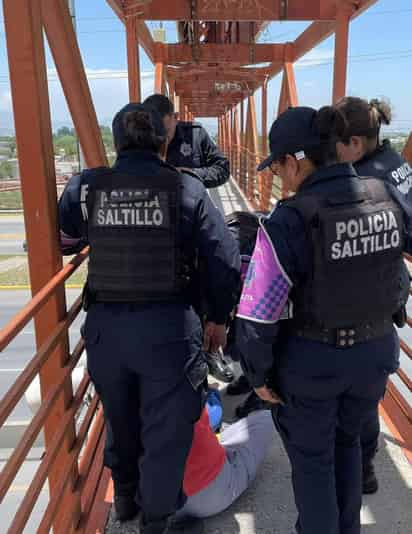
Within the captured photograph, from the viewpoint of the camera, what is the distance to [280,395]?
1742mm

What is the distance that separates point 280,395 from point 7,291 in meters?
15.3

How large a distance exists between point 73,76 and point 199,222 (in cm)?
112

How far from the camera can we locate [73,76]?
241cm

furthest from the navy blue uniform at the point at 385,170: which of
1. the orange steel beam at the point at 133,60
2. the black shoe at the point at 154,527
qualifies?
the orange steel beam at the point at 133,60

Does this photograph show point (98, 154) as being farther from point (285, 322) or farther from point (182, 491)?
point (182, 491)

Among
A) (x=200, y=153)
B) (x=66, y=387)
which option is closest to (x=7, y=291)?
(x=200, y=153)

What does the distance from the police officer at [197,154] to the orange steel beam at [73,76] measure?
0.78 metres

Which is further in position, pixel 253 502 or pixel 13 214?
pixel 13 214

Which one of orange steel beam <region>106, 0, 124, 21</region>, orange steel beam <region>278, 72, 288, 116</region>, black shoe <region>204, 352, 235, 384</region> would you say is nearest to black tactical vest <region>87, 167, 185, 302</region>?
black shoe <region>204, 352, 235, 384</region>

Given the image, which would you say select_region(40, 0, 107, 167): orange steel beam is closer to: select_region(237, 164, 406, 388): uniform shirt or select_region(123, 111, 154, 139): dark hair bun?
select_region(123, 111, 154, 139): dark hair bun

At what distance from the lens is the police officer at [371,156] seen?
75.7 inches

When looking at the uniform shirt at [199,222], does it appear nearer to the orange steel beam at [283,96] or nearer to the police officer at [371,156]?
the police officer at [371,156]

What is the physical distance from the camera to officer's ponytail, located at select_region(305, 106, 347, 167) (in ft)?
5.21

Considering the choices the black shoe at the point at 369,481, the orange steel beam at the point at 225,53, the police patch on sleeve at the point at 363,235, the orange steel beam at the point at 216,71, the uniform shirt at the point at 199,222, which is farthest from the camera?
the orange steel beam at the point at 216,71
